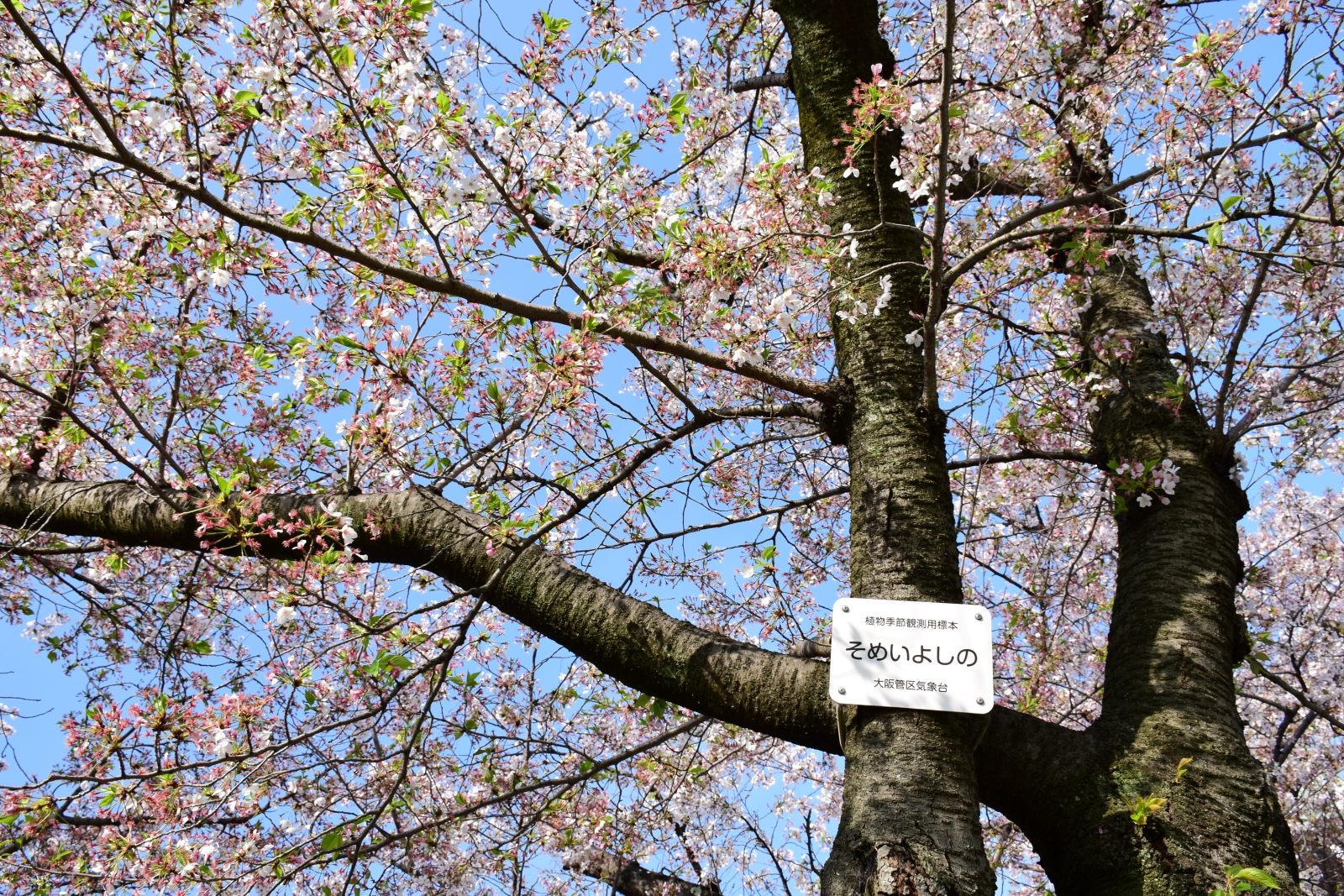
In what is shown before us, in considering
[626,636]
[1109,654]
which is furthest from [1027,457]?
[626,636]

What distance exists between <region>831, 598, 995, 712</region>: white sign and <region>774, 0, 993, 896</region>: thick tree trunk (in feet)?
0.18

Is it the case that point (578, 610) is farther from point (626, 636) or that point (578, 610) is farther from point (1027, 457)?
point (1027, 457)

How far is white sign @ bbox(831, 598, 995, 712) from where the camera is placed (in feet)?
6.86

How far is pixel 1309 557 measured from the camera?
6309 millimetres

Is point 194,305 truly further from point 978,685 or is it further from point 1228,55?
point 1228,55

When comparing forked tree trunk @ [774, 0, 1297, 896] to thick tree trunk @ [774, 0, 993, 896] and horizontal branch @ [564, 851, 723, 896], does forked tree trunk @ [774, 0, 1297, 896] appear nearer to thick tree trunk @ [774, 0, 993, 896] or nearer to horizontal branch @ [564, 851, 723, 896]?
thick tree trunk @ [774, 0, 993, 896]

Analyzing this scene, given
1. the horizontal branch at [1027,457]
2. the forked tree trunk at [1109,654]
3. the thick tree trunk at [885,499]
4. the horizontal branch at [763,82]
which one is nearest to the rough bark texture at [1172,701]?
the forked tree trunk at [1109,654]

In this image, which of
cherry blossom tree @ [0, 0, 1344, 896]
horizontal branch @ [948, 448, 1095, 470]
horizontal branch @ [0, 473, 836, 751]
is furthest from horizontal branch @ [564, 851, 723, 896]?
horizontal branch @ [948, 448, 1095, 470]

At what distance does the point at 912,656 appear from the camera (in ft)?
7.04

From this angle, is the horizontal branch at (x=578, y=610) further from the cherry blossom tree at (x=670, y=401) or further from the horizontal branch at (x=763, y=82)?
the horizontal branch at (x=763, y=82)

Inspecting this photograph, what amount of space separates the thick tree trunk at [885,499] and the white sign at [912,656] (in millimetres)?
55

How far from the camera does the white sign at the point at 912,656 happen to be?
2.09 metres

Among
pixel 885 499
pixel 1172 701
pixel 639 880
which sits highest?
pixel 885 499

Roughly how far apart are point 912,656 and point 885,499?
454 millimetres
